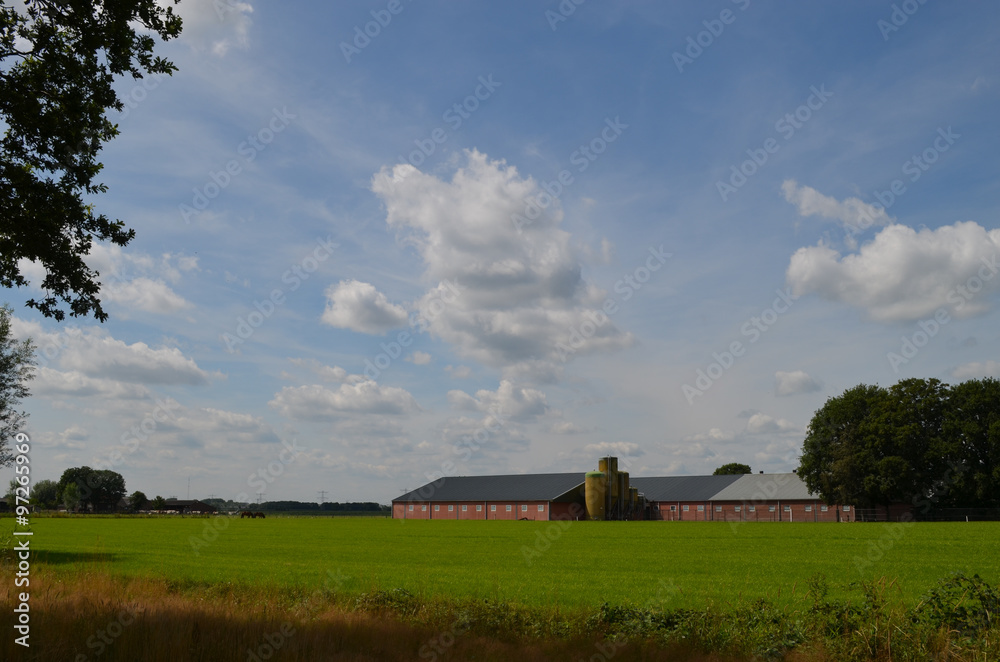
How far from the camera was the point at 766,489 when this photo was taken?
340ft

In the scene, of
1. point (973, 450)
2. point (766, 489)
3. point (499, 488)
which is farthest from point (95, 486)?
point (973, 450)

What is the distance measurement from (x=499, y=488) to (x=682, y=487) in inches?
1130

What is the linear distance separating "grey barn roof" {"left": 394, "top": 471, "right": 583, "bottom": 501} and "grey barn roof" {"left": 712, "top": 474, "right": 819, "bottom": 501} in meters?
22.0

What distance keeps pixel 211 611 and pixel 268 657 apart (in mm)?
2909

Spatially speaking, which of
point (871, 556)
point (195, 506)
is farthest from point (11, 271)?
point (195, 506)

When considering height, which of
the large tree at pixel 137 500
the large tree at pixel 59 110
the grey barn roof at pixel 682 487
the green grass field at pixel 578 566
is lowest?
the large tree at pixel 137 500

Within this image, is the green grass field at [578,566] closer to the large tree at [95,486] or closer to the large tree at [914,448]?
the large tree at [914,448]

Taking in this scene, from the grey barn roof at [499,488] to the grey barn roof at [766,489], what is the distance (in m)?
22.0

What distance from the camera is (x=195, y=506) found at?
621 ft

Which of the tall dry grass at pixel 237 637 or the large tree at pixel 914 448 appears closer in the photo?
the tall dry grass at pixel 237 637

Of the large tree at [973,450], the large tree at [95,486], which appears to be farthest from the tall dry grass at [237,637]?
the large tree at [95,486]

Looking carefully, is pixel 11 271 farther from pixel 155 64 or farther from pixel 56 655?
pixel 56 655

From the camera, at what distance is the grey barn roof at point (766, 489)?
100 meters

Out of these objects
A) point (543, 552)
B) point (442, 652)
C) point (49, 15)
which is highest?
point (49, 15)
